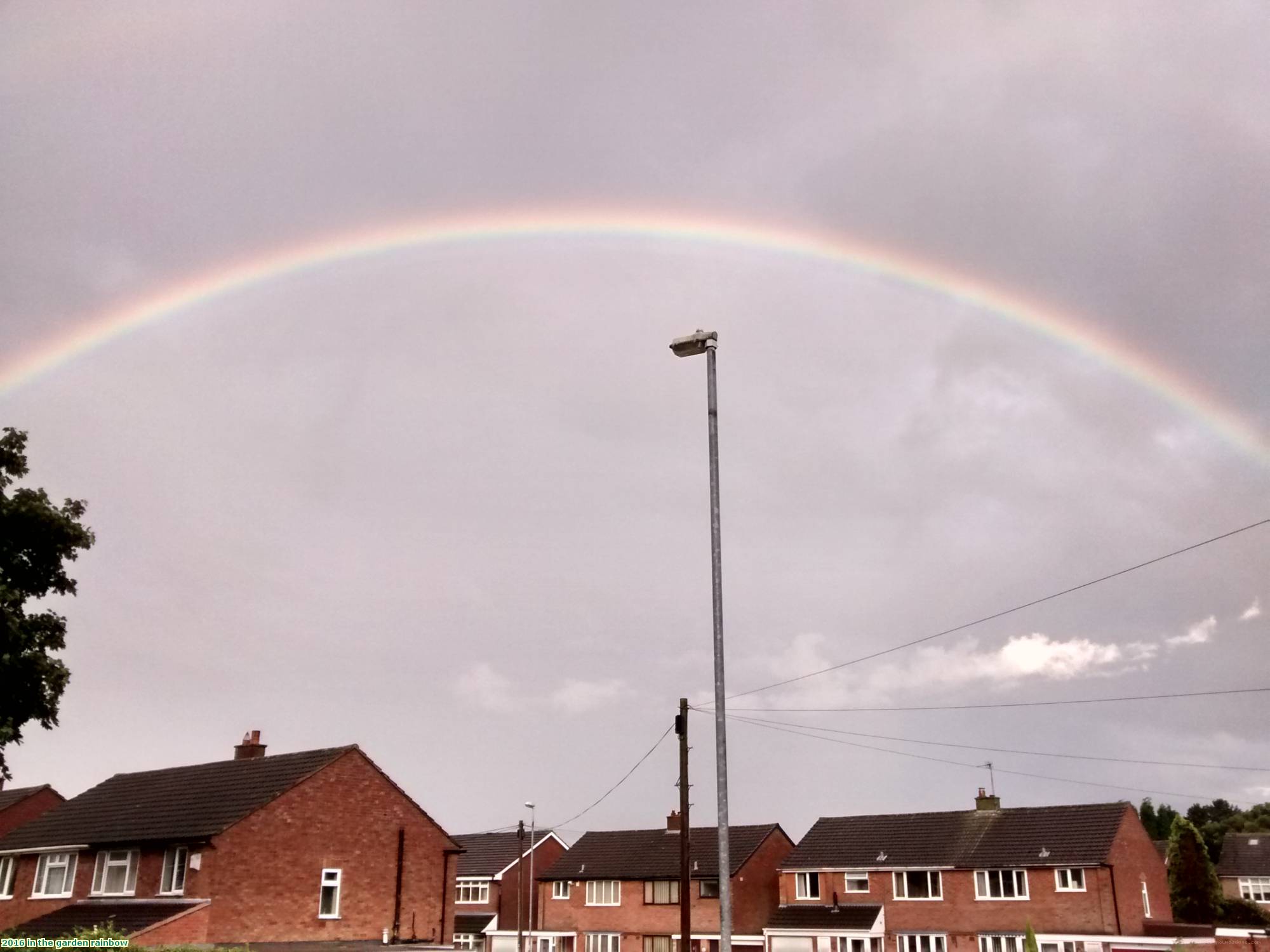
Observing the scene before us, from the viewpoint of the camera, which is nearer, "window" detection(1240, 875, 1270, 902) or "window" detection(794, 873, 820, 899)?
"window" detection(794, 873, 820, 899)

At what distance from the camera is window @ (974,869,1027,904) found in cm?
5306

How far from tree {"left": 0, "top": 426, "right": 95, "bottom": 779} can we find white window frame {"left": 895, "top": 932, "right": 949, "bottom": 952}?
42.7 m

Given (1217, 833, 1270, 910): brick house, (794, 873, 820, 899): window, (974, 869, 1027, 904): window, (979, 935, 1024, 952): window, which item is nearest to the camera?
(979, 935, 1024, 952): window

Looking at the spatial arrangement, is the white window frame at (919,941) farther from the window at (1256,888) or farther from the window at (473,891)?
the window at (1256,888)

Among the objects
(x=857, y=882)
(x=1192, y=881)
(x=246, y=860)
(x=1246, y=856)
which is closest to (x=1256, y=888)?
(x=1246, y=856)

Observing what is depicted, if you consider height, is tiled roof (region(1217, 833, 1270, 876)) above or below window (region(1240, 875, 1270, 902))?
above

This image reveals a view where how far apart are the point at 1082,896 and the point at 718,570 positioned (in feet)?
135

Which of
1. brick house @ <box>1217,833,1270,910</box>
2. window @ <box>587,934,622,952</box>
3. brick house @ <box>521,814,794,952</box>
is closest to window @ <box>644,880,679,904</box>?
brick house @ <box>521,814,794,952</box>

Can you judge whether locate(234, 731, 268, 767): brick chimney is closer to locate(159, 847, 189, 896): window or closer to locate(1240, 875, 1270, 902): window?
locate(159, 847, 189, 896): window

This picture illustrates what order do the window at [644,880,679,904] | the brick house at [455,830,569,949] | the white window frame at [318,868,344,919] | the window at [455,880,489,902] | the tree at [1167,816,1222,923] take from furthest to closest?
the window at [455,880,489,902]
the brick house at [455,830,569,949]
the tree at [1167,816,1222,923]
the window at [644,880,679,904]
the white window frame at [318,868,344,919]

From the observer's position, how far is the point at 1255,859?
89.2m

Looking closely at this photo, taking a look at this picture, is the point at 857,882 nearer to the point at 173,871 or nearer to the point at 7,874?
the point at 173,871

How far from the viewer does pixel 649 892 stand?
63.3 meters

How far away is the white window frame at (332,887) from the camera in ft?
127
